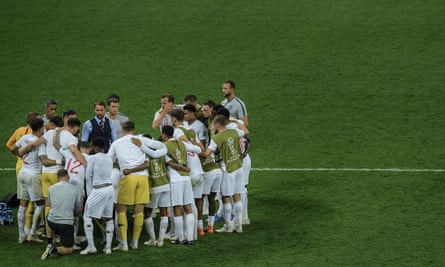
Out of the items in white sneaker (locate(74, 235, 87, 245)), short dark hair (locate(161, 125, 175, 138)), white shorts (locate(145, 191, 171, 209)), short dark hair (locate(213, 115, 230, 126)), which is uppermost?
short dark hair (locate(213, 115, 230, 126))

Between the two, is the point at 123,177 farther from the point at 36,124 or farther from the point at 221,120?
the point at 221,120

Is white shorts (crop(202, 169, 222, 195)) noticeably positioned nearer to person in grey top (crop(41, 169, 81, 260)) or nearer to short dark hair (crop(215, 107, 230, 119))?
short dark hair (crop(215, 107, 230, 119))

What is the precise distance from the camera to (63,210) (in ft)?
37.8

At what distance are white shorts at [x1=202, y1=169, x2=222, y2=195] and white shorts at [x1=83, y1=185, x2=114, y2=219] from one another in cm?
183

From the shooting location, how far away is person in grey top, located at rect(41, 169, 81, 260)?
37.8ft

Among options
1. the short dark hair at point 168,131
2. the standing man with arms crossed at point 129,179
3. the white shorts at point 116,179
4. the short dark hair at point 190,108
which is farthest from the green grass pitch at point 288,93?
the short dark hair at point 190,108

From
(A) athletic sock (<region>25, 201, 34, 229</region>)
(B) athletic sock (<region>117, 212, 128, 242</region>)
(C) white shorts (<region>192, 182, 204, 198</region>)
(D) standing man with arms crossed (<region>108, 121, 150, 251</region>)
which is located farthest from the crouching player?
(C) white shorts (<region>192, 182, 204, 198</region>)

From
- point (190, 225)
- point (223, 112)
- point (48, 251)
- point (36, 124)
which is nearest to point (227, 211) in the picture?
point (190, 225)

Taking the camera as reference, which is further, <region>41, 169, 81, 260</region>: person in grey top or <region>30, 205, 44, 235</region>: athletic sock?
<region>30, 205, 44, 235</region>: athletic sock

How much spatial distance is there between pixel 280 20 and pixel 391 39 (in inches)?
133

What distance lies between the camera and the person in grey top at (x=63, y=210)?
1153 cm

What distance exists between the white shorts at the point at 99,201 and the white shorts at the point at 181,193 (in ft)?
3.22

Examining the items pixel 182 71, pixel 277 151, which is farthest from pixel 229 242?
pixel 182 71

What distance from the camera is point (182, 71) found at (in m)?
22.5
